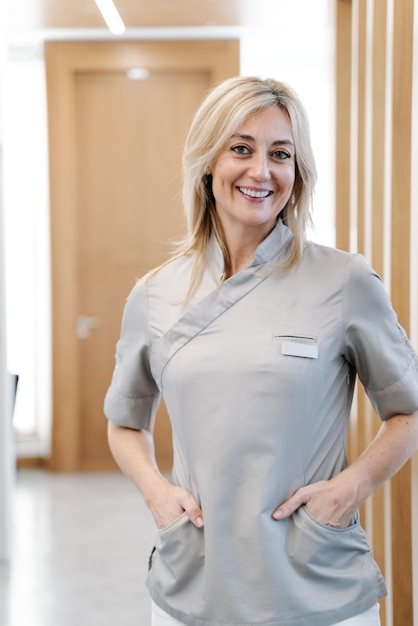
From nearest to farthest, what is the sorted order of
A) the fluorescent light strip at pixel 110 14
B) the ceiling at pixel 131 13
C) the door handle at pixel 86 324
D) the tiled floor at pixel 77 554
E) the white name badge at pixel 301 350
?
the white name badge at pixel 301 350 < the tiled floor at pixel 77 554 < the fluorescent light strip at pixel 110 14 < the ceiling at pixel 131 13 < the door handle at pixel 86 324

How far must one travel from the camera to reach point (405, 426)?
1.71 meters

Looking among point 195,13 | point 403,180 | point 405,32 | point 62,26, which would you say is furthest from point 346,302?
point 62,26

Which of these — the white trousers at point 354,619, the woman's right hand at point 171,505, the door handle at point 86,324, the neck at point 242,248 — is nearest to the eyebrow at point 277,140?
the neck at point 242,248

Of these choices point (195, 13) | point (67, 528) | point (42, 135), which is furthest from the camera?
point (42, 135)

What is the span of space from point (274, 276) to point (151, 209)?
15.3 ft

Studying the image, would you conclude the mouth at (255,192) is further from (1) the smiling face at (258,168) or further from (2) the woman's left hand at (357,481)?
(2) the woman's left hand at (357,481)

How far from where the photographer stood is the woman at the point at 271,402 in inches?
64.6

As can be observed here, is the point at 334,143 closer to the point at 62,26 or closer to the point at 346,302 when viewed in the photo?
the point at 346,302

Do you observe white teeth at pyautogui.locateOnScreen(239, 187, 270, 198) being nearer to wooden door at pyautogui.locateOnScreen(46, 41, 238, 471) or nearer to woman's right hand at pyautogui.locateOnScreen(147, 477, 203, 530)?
woman's right hand at pyautogui.locateOnScreen(147, 477, 203, 530)

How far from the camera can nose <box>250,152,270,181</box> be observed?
5.50 feet

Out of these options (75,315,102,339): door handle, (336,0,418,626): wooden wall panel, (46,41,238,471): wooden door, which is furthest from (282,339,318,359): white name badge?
(75,315,102,339): door handle

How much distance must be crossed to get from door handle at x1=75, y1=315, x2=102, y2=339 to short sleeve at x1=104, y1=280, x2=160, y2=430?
4446 mm

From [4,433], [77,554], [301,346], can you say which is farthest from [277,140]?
[77,554]

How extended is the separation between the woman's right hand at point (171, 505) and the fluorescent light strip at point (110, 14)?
314 cm
